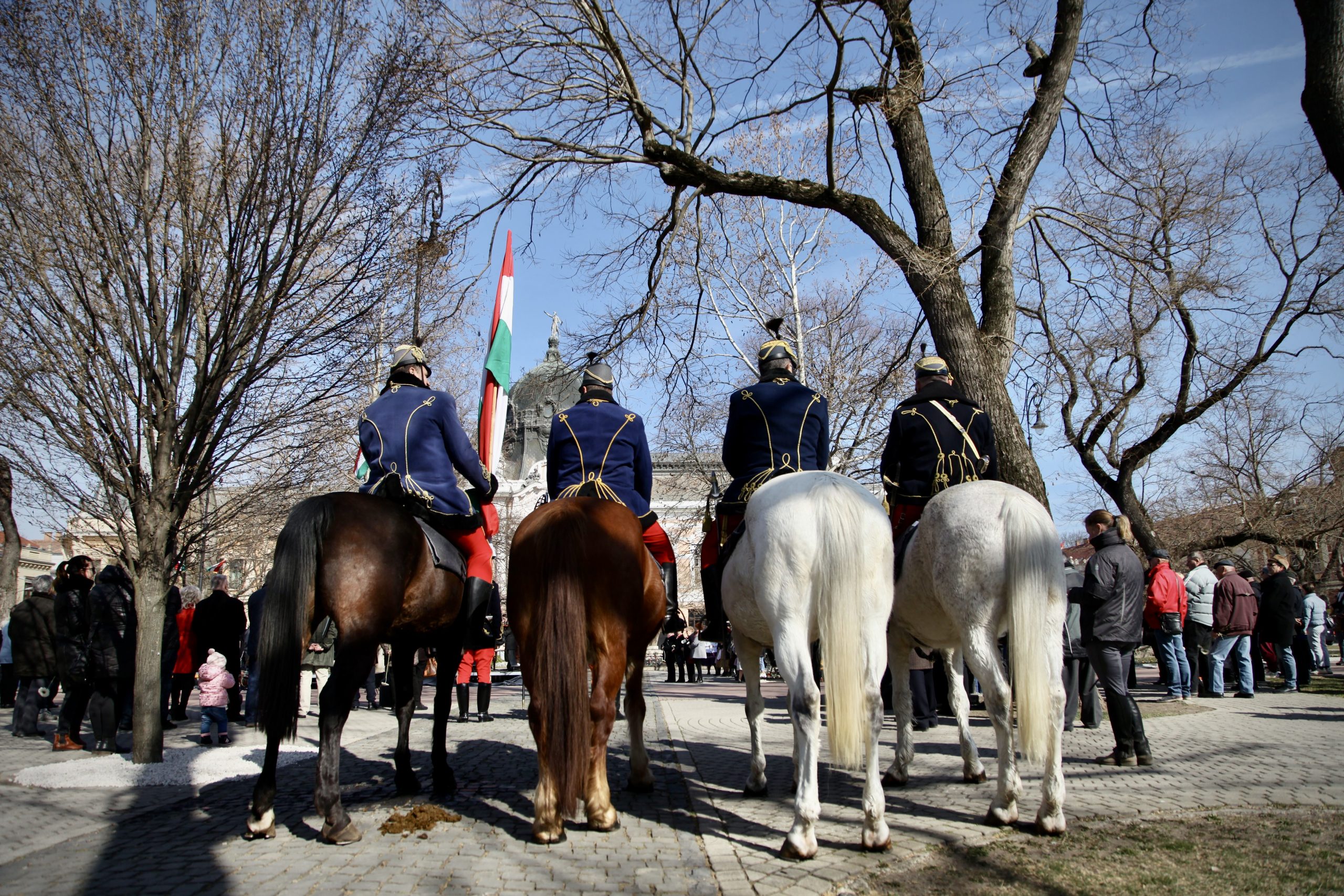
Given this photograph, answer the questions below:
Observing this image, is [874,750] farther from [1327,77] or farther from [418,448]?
[1327,77]

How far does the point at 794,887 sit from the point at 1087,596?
478 cm

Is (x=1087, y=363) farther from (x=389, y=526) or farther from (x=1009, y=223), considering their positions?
(x=389, y=526)

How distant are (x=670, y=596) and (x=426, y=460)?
6.37ft

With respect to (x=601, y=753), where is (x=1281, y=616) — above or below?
above

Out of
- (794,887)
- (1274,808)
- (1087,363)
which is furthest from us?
(1087,363)

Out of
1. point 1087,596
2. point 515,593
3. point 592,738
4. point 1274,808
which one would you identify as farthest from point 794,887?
point 1087,596

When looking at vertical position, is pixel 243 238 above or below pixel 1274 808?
above

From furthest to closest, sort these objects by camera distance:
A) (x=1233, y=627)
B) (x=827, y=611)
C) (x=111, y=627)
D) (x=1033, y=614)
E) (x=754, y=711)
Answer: (x=1233, y=627) → (x=111, y=627) → (x=754, y=711) → (x=1033, y=614) → (x=827, y=611)

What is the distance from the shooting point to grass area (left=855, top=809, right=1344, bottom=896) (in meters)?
3.88

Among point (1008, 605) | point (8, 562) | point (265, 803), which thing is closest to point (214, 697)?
point (265, 803)

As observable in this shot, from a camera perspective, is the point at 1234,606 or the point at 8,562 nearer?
the point at 1234,606

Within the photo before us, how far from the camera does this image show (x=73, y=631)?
995cm

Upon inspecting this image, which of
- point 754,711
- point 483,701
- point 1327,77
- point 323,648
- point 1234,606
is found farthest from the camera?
point 1234,606

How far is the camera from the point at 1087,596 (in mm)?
7680
